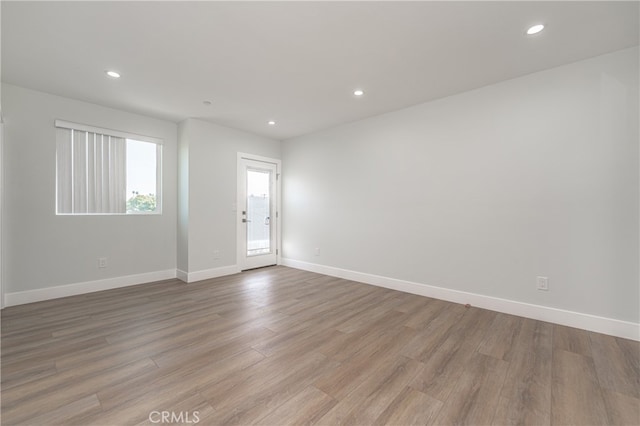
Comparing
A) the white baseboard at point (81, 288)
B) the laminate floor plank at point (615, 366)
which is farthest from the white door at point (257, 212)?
the laminate floor plank at point (615, 366)

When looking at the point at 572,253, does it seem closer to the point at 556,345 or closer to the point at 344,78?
the point at 556,345

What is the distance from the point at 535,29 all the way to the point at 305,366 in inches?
133

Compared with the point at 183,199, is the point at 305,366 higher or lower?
lower

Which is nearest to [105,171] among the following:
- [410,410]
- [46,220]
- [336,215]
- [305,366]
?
[46,220]

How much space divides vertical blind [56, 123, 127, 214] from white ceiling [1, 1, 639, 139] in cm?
60

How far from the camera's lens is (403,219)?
3881mm

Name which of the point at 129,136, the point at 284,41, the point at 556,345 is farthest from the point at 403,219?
the point at 129,136

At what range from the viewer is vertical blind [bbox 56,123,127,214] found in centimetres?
355

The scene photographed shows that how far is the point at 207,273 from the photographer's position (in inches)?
176

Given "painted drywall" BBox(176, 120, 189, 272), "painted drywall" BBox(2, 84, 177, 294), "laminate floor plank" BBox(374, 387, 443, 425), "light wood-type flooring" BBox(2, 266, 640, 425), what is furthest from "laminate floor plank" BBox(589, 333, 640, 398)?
"painted drywall" BBox(2, 84, 177, 294)

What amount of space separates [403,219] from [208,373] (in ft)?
10.1

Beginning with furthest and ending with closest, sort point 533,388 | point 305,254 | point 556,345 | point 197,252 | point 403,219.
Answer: point 305,254, point 197,252, point 403,219, point 556,345, point 533,388

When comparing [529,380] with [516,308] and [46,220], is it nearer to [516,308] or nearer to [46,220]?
[516,308]

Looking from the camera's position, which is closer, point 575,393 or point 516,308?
point 575,393
